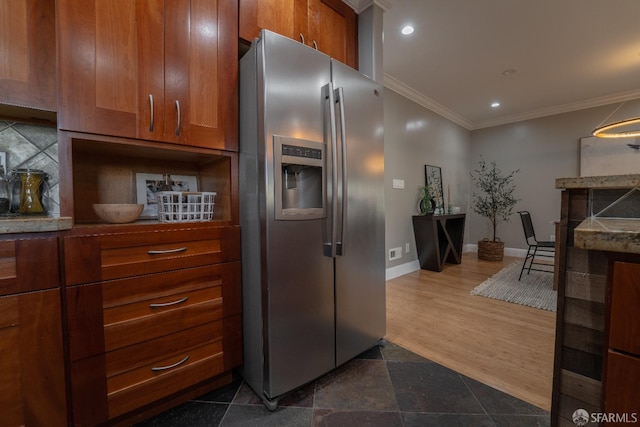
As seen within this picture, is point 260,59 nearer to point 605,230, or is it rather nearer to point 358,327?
point 605,230

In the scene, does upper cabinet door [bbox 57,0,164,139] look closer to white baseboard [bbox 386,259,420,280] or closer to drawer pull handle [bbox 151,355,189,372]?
drawer pull handle [bbox 151,355,189,372]

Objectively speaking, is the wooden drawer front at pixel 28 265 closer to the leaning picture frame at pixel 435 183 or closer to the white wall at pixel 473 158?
the white wall at pixel 473 158

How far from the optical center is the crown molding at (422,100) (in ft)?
10.9

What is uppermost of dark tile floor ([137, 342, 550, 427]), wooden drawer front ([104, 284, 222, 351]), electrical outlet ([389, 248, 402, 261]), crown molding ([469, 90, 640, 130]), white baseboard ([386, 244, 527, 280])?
crown molding ([469, 90, 640, 130])

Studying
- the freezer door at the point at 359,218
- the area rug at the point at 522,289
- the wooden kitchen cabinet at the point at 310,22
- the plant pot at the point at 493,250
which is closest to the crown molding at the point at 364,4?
the wooden kitchen cabinet at the point at 310,22

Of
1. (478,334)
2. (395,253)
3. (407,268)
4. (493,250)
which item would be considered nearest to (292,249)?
(478,334)

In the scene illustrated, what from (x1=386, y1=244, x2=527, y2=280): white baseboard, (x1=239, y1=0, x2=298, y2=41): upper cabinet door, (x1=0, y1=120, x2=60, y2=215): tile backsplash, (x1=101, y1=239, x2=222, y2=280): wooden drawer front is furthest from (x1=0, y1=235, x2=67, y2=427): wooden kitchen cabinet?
(x1=386, y1=244, x2=527, y2=280): white baseboard

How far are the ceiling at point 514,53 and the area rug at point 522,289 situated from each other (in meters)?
2.46

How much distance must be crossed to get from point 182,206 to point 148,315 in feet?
1.73

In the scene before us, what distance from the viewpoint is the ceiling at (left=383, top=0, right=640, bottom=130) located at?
6.85 ft

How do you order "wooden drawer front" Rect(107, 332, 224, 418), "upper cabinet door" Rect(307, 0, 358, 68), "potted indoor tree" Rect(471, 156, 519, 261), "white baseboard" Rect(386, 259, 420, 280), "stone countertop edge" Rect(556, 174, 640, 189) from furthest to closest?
1. "potted indoor tree" Rect(471, 156, 519, 261)
2. "white baseboard" Rect(386, 259, 420, 280)
3. "upper cabinet door" Rect(307, 0, 358, 68)
4. "wooden drawer front" Rect(107, 332, 224, 418)
5. "stone countertop edge" Rect(556, 174, 640, 189)

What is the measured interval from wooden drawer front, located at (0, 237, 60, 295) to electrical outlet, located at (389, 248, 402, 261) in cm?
310

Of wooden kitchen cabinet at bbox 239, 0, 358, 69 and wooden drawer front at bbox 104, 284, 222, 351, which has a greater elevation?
wooden kitchen cabinet at bbox 239, 0, 358, 69

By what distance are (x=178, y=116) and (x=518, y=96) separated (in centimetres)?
461
